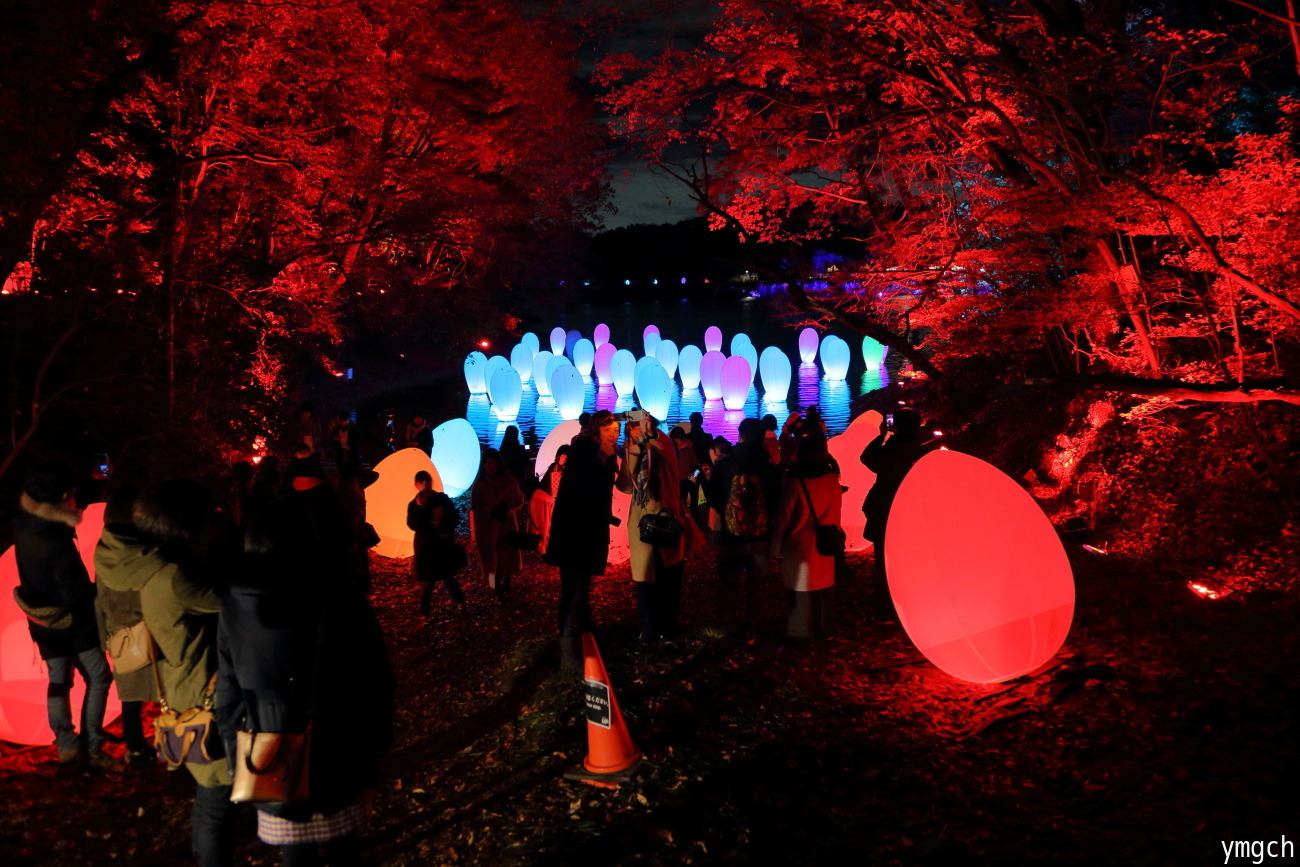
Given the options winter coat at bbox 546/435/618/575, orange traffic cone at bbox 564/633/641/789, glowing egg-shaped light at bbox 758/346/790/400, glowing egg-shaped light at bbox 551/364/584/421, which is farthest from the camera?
glowing egg-shaped light at bbox 758/346/790/400

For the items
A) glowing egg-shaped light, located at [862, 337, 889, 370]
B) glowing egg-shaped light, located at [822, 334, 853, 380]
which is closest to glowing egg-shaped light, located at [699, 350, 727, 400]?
glowing egg-shaped light, located at [822, 334, 853, 380]

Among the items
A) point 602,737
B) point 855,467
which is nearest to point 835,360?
point 855,467

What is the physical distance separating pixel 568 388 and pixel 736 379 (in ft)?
15.3

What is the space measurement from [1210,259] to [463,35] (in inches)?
565

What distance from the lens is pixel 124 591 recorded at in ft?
12.9

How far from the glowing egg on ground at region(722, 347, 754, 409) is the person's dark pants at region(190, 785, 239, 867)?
66.0 ft

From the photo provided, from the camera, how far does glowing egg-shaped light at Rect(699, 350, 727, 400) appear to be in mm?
24797

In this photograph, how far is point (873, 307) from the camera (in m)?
11.7

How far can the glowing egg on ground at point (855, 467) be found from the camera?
8422mm

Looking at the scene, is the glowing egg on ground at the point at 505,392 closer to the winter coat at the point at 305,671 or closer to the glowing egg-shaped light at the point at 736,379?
the glowing egg-shaped light at the point at 736,379

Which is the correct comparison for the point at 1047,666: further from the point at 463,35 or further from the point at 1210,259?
the point at 463,35

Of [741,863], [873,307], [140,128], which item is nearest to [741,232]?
[873,307]

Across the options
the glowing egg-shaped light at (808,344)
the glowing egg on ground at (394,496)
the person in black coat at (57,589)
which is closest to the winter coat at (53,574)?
the person in black coat at (57,589)

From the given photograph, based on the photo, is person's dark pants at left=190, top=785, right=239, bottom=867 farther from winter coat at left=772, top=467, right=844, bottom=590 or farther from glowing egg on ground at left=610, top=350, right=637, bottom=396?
glowing egg on ground at left=610, top=350, right=637, bottom=396
